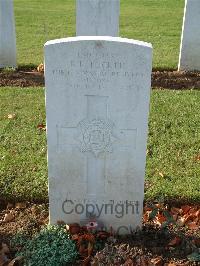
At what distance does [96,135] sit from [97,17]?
4809mm

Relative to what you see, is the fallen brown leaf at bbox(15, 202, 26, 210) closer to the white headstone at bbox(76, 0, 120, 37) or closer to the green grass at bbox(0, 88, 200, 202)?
the green grass at bbox(0, 88, 200, 202)

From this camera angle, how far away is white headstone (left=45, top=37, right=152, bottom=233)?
126 inches

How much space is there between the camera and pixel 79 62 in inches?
126

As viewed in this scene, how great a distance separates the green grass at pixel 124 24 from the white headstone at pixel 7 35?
64cm

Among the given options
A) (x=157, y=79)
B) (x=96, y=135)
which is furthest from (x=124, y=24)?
(x=96, y=135)

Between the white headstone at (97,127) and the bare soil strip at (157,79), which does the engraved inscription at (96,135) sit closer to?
the white headstone at (97,127)

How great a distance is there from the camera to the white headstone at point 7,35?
8062mm

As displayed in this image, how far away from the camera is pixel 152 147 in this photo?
207 inches

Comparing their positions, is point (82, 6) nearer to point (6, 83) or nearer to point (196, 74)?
point (6, 83)

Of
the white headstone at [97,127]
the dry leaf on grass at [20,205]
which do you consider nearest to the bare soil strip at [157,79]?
the dry leaf on grass at [20,205]

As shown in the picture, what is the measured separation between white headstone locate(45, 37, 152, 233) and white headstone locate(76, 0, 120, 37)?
476 cm

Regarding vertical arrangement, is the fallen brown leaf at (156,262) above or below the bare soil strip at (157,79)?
below

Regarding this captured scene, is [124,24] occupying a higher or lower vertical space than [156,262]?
higher

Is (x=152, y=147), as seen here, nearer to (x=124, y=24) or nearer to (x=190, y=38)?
(x=190, y=38)
